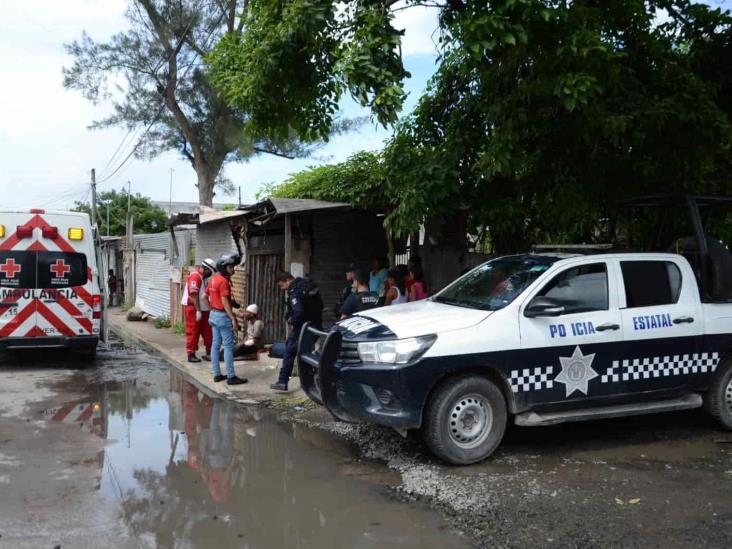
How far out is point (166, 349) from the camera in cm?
1241

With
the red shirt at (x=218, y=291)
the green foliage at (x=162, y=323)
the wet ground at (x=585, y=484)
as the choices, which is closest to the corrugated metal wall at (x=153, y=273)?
the green foliage at (x=162, y=323)

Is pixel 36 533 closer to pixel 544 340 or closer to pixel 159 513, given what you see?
pixel 159 513

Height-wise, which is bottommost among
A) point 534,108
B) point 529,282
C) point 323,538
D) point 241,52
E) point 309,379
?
point 323,538

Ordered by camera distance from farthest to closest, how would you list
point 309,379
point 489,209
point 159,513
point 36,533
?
point 489,209, point 309,379, point 159,513, point 36,533

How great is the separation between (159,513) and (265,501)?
2.44ft

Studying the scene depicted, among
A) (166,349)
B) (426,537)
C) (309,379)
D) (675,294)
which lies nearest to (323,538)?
(426,537)

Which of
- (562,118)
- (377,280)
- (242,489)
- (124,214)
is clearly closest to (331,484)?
(242,489)

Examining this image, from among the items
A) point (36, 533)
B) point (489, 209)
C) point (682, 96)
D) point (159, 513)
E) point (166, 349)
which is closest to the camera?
point (36, 533)

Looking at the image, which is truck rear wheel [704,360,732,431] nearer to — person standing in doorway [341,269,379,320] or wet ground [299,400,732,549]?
wet ground [299,400,732,549]

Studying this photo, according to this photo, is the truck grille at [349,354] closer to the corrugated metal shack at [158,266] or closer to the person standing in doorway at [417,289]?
the person standing in doorway at [417,289]

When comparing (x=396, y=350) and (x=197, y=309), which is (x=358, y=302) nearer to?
(x=396, y=350)

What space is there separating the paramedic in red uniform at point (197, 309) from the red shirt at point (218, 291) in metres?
1.78

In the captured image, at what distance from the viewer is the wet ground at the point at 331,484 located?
4.32 m

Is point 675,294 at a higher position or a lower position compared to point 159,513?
higher
